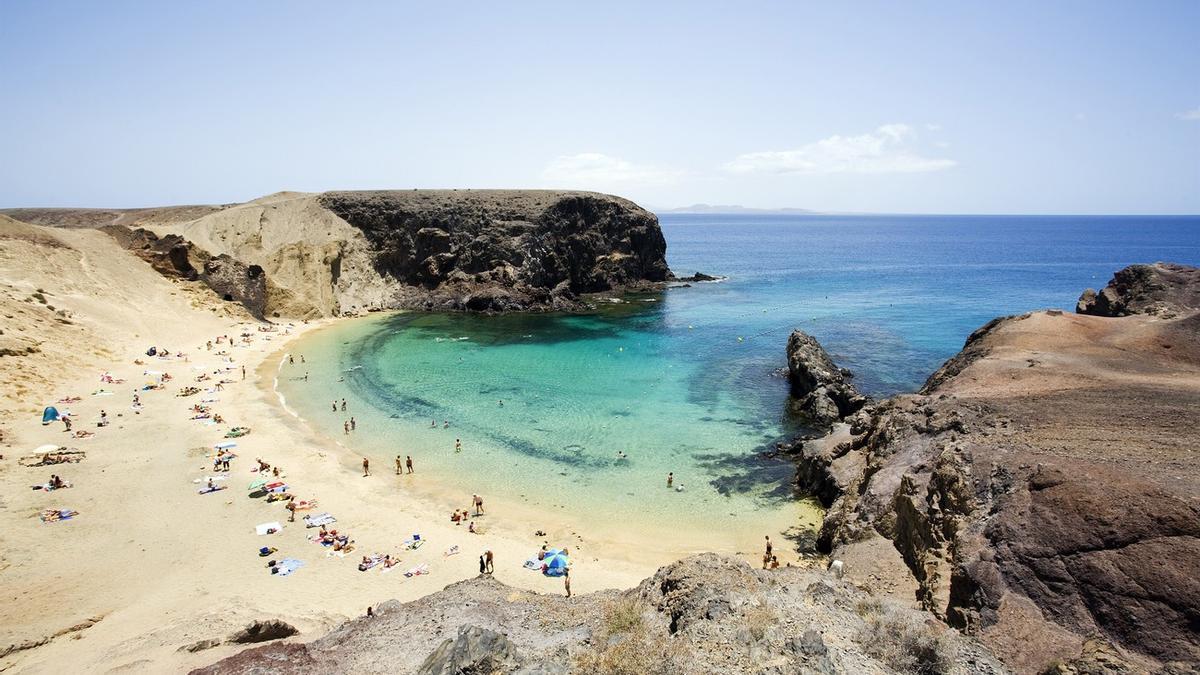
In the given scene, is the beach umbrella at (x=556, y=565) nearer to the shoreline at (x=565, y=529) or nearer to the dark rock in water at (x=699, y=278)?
the shoreline at (x=565, y=529)

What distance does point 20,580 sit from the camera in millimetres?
17141

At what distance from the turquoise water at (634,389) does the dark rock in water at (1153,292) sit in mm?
10765

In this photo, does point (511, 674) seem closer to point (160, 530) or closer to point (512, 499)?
point (512, 499)

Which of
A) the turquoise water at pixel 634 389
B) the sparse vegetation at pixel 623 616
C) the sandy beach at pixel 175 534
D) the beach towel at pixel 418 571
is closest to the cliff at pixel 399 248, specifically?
the turquoise water at pixel 634 389

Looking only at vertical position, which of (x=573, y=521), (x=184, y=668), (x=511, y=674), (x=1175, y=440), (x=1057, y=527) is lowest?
(x=573, y=521)

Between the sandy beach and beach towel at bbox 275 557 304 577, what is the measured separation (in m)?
0.30

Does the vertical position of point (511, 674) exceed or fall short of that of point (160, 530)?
it exceeds it

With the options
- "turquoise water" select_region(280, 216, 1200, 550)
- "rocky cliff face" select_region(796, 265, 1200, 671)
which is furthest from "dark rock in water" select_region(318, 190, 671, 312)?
"rocky cliff face" select_region(796, 265, 1200, 671)

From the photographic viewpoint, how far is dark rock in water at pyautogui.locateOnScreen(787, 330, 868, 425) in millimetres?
32438

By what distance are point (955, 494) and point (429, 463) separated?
2190cm

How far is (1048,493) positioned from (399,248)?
222ft

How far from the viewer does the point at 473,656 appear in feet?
30.9

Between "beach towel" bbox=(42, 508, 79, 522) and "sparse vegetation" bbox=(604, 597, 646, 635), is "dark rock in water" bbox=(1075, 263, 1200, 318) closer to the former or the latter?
"sparse vegetation" bbox=(604, 597, 646, 635)

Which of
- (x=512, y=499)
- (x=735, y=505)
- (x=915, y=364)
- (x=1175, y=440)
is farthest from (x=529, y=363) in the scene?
(x=1175, y=440)
